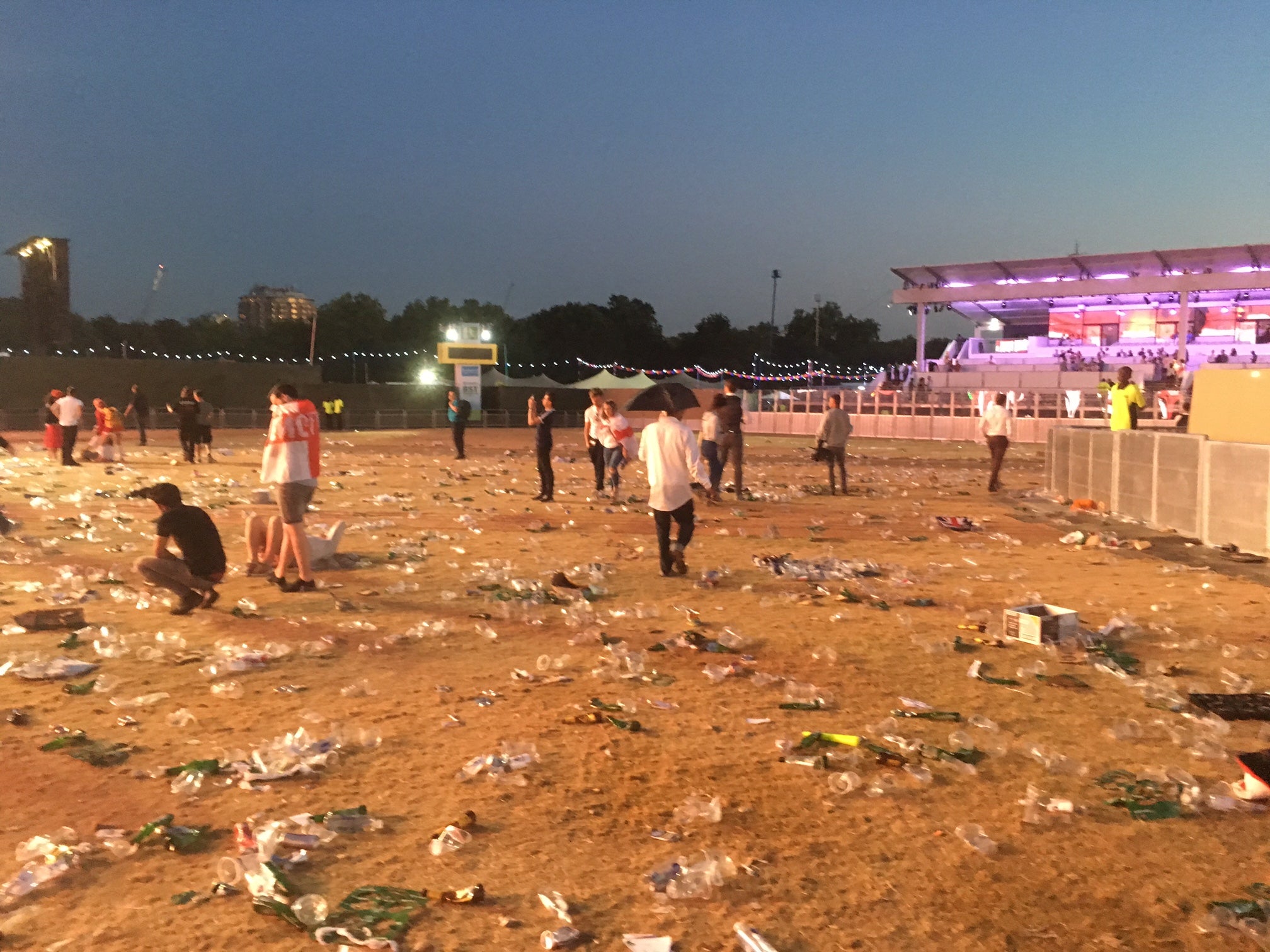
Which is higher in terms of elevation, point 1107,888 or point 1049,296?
point 1049,296

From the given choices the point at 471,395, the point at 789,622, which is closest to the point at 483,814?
the point at 789,622

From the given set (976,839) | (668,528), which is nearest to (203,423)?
(668,528)

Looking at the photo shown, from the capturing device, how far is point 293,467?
8.05 metres

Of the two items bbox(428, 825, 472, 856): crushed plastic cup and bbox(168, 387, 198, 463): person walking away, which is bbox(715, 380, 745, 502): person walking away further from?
bbox(168, 387, 198, 463): person walking away

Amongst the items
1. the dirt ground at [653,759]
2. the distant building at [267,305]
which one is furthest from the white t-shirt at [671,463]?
the distant building at [267,305]

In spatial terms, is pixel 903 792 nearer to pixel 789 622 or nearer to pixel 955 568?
pixel 789 622

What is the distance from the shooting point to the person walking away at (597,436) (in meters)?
14.8

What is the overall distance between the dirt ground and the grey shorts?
0.68 meters

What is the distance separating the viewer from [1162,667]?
20.4 ft

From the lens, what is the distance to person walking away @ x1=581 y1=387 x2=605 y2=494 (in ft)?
48.6

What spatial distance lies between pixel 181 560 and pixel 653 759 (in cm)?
479

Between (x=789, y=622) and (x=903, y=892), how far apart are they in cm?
409

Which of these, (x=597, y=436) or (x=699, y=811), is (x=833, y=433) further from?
(x=699, y=811)

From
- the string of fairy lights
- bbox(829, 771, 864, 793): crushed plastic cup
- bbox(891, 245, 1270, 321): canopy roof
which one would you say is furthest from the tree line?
bbox(829, 771, 864, 793): crushed plastic cup
